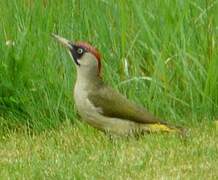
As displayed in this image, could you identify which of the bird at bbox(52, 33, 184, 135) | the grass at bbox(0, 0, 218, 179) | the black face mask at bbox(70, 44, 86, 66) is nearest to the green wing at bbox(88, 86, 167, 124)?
the bird at bbox(52, 33, 184, 135)

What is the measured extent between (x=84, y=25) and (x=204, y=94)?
4.95 ft

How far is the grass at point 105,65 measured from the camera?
832 centimetres

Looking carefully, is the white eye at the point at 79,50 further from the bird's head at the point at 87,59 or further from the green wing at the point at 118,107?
the green wing at the point at 118,107

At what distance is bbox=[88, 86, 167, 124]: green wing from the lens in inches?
307

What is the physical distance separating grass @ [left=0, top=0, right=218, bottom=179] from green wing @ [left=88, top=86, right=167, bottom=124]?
0.58ft

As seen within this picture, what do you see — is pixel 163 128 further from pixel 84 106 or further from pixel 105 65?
pixel 105 65

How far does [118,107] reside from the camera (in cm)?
788

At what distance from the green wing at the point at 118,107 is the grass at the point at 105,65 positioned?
0.18 m

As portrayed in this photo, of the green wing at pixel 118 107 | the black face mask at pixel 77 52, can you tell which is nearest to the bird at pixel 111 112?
the green wing at pixel 118 107

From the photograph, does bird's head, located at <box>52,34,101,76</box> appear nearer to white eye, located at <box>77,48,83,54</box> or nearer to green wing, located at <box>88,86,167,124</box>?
white eye, located at <box>77,48,83,54</box>

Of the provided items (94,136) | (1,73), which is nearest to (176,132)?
(94,136)

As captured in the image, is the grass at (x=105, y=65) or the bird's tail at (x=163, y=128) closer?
the bird's tail at (x=163, y=128)

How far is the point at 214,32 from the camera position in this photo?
28.7 feet

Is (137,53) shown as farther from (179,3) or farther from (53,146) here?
(53,146)
